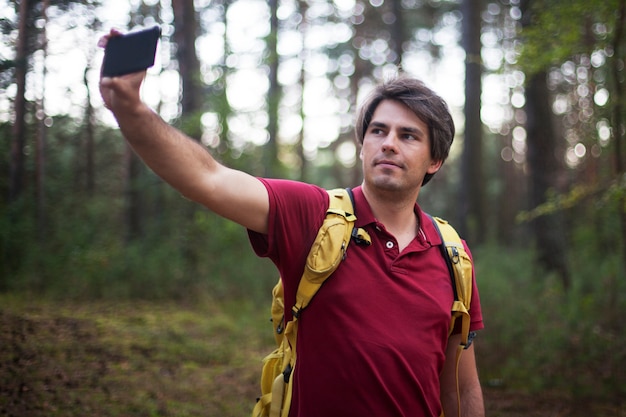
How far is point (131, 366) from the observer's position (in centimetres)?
460

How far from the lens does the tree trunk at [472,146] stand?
15008 millimetres

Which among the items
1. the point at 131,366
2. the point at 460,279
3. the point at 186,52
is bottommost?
the point at 131,366

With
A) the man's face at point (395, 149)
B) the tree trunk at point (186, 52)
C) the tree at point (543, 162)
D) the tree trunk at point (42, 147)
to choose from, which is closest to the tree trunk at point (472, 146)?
the tree at point (543, 162)

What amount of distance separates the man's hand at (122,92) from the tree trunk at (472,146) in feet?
45.2

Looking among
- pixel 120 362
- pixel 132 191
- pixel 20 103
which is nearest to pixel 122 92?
pixel 20 103

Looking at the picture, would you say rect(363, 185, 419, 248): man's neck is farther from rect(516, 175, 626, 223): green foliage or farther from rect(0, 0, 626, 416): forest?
rect(516, 175, 626, 223): green foliage

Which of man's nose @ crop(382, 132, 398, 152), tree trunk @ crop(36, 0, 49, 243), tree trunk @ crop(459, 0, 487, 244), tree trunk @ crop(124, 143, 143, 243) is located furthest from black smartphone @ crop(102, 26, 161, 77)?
tree trunk @ crop(459, 0, 487, 244)

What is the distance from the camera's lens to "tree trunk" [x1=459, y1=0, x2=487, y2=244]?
15008mm

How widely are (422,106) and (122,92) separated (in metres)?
1.60

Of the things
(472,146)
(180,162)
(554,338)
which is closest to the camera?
(180,162)

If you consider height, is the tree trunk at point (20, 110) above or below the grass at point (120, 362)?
above

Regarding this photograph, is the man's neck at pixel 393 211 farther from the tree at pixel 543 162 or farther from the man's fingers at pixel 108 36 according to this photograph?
the tree at pixel 543 162

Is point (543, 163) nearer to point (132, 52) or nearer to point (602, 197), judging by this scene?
point (602, 197)

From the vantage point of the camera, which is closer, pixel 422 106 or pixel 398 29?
pixel 422 106
